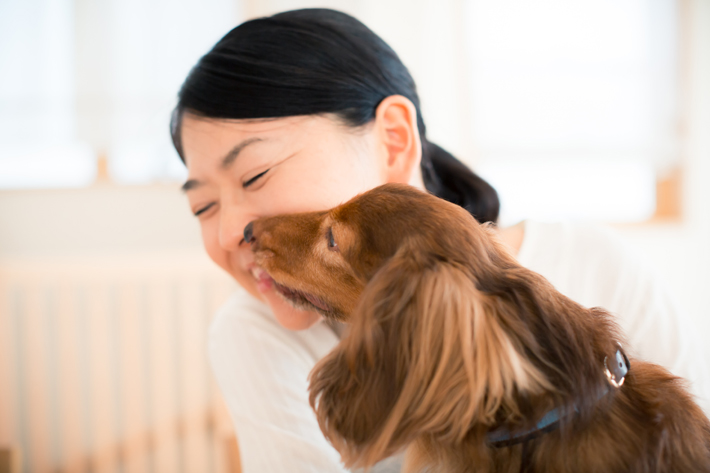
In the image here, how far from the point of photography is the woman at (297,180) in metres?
1.03

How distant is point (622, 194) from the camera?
10.5 feet

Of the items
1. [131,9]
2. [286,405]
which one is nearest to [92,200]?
[131,9]

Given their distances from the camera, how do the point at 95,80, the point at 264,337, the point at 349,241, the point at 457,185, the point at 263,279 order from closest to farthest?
the point at 349,241, the point at 263,279, the point at 264,337, the point at 457,185, the point at 95,80

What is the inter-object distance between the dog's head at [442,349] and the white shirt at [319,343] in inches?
14.8

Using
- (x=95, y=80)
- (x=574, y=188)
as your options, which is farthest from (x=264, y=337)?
(x=574, y=188)

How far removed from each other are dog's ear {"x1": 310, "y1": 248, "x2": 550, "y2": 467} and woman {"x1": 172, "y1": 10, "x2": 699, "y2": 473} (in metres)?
0.37

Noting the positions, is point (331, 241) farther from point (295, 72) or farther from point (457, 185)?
point (457, 185)

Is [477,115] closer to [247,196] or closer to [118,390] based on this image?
[247,196]

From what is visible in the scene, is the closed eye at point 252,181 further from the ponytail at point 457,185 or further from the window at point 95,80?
the window at point 95,80

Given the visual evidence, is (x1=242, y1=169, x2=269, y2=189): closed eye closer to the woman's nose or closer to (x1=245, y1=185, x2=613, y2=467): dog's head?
the woman's nose

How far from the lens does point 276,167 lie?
3.36 feet

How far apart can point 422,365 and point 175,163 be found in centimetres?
246

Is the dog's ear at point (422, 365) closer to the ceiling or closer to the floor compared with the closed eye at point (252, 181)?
closer to the floor

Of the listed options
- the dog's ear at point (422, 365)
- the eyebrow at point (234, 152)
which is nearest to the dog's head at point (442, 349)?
the dog's ear at point (422, 365)
